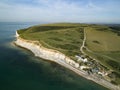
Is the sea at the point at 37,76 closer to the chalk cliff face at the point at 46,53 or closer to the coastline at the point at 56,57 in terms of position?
the coastline at the point at 56,57

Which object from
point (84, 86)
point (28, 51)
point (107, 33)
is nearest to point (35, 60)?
point (28, 51)

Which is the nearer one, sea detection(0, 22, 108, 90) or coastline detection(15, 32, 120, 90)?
sea detection(0, 22, 108, 90)

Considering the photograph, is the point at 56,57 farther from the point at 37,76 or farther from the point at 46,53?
the point at 37,76

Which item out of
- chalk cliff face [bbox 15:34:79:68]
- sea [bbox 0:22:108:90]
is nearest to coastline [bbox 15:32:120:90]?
chalk cliff face [bbox 15:34:79:68]

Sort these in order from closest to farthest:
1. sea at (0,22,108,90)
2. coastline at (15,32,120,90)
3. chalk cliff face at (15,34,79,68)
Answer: sea at (0,22,108,90), coastline at (15,32,120,90), chalk cliff face at (15,34,79,68)

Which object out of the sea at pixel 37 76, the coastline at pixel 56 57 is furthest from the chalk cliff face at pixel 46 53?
the sea at pixel 37 76

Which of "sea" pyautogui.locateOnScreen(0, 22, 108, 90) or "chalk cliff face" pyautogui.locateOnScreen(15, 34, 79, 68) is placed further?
"chalk cliff face" pyautogui.locateOnScreen(15, 34, 79, 68)

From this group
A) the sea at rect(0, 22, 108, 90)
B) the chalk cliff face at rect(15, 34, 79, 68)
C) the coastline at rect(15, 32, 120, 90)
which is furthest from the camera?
the chalk cliff face at rect(15, 34, 79, 68)

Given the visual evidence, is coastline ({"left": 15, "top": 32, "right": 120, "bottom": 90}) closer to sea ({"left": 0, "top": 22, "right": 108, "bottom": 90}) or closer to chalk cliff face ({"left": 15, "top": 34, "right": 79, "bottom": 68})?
chalk cliff face ({"left": 15, "top": 34, "right": 79, "bottom": 68})
